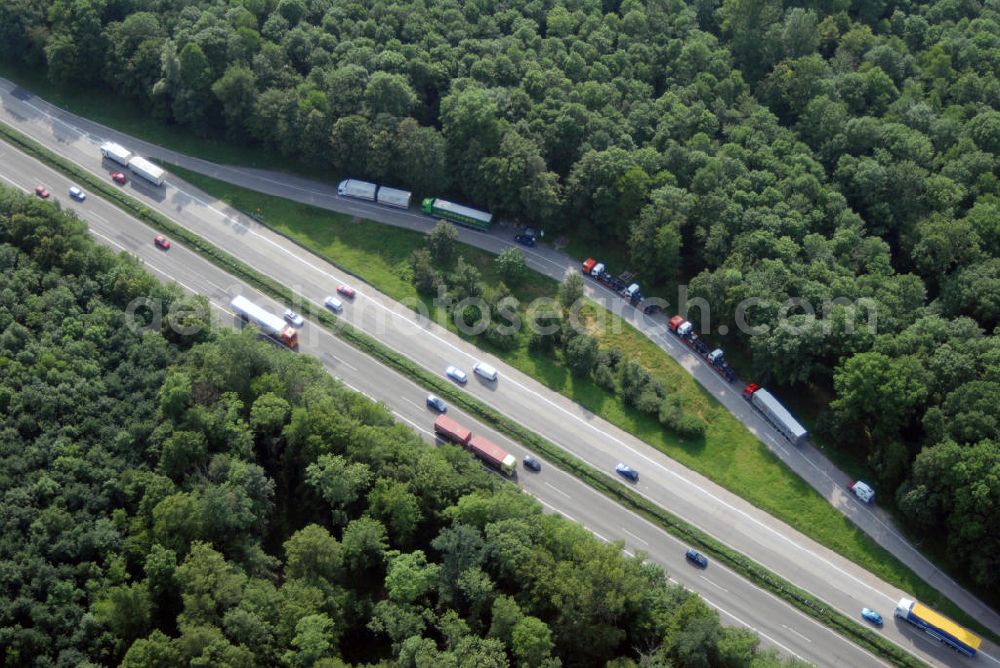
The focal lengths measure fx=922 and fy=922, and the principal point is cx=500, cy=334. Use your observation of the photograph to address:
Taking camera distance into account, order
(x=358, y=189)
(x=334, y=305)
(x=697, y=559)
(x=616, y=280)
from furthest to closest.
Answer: (x=358, y=189) < (x=616, y=280) < (x=334, y=305) < (x=697, y=559)

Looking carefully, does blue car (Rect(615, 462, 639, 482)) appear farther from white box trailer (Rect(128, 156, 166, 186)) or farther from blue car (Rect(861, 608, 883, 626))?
white box trailer (Rect(128, 156, 166, 186))

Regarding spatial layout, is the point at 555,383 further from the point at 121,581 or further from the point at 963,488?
the point at 121,581

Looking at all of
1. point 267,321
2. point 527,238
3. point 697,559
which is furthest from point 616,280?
point 267,321

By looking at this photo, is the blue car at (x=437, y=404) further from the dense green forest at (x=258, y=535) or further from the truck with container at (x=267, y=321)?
the truck with container at (x=267, y=321)

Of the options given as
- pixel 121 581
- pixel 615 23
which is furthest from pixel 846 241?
pixel 121 581

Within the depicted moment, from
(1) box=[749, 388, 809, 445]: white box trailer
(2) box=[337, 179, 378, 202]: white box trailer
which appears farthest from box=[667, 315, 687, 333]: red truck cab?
(2) box=[337, 179, 378, 202]: white box trailer

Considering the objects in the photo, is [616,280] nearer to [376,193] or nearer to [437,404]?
[437,404]
